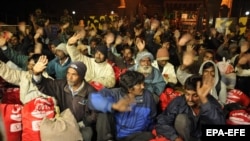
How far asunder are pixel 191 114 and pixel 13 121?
194 centimetres

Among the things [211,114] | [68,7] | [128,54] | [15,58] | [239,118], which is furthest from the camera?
[68,7]

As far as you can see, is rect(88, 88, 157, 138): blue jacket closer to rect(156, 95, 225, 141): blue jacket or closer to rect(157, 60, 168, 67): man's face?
rect(156, 95, 225, 141): blue jacket

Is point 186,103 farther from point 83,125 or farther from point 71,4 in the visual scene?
point 71,4

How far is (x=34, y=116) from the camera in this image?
11.6 ft

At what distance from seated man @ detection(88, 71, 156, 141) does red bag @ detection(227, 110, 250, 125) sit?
975mm

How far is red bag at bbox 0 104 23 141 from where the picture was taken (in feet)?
11.5

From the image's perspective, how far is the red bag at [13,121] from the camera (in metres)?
3.52

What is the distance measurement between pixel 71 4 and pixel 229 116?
12.8 m

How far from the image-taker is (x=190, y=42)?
23.0 feet

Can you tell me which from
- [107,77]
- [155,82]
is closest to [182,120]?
[155,82]

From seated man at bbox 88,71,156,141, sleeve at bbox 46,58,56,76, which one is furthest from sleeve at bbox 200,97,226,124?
sleeve at bbox 46,58,56,76

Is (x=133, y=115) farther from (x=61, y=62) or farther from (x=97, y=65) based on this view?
(x=61, y=62)

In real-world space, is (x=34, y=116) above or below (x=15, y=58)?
below

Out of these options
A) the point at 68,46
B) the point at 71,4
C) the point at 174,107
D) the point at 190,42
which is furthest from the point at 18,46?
the point at 71,4
